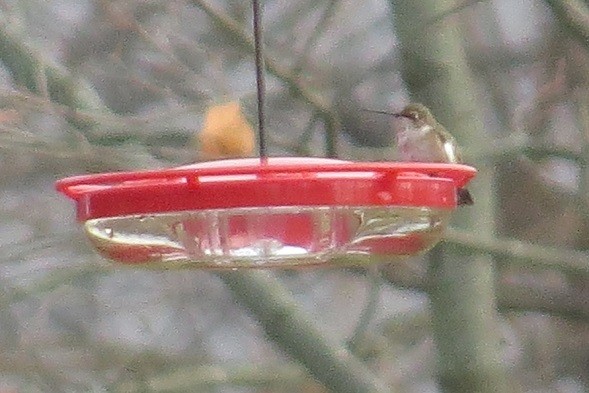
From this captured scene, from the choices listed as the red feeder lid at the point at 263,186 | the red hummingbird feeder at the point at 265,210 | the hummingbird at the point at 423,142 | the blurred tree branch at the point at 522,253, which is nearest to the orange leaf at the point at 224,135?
the hummingbird at the point at 423,142

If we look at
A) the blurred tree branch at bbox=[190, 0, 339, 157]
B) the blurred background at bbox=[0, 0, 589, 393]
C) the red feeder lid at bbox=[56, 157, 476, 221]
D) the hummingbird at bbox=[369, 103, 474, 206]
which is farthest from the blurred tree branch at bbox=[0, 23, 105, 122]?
the red feeder lid at bbox=[56, 157, 476, 221]

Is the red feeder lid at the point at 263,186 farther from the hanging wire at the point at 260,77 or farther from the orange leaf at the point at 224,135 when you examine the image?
the orange leaf at the point at 224,135

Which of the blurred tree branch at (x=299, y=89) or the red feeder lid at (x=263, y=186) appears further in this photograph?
the blurred tree branch at (x=299, y=89)

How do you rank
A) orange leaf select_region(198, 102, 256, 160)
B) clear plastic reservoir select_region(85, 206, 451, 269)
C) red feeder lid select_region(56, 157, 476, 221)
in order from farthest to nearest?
orange leaf select_region(198, 102, 256, 160)
clear plastic reservoir select_region(85, 206, 451, 269)
red feeder lid select_region(56, 157, 476, 221)

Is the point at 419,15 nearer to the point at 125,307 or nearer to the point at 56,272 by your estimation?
the point at 56,272

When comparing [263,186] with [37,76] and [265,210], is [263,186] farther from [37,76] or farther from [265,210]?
[37,76]

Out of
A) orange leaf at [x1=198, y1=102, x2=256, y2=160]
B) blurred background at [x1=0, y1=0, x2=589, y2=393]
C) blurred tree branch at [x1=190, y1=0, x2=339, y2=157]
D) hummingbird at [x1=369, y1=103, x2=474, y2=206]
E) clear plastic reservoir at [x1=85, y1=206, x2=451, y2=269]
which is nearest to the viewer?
clear plastic reservoir at [x1=85, y1=206, x2=451, y2=269]

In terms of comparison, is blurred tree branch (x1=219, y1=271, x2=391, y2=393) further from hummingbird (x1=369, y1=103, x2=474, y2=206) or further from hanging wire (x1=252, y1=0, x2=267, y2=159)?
hanging wire (x1=252, y1=0, x2=267, y2=159)
